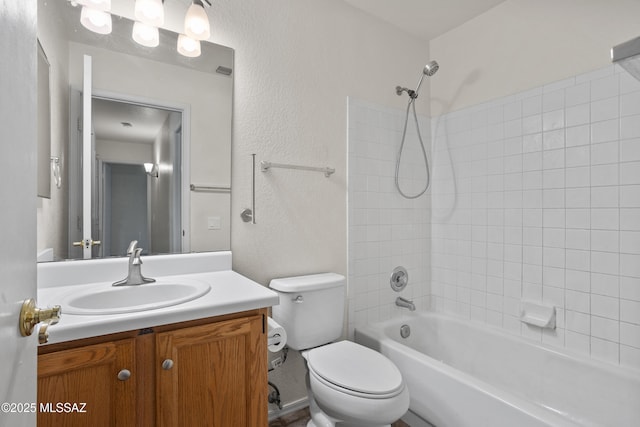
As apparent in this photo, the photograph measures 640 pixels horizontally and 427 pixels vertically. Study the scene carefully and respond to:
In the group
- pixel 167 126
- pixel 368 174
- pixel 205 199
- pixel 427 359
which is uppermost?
pixel 167 126

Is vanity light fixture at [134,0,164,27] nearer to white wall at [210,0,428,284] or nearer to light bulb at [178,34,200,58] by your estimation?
light bulb at [178,34,200,58]

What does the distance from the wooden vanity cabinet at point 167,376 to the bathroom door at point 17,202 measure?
365mm

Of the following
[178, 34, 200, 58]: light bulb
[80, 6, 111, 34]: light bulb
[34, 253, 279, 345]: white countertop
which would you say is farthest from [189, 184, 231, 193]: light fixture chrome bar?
[80, 6, 111, 34]: light bulb

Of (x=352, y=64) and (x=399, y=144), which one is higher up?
(x=352, y=64)

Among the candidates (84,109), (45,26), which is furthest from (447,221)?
(45,26)

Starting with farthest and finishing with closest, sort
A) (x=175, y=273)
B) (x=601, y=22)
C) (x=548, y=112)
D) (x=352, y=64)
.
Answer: (x=352, y=64), (x=548, y=112), (x=601, y=22), (x=175, y=273)

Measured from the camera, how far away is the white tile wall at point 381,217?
2.12m

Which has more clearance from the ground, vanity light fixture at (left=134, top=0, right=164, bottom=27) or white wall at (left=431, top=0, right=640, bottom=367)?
vanity light fixture at (left=134, top=0, right=164, bottom=27)

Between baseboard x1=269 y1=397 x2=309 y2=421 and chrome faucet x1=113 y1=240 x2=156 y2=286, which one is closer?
chrome faucet x1=113 y1=240 x2=156 y2=286

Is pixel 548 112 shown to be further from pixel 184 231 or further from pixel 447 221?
pixel 184 231

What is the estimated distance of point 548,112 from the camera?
1851 mm

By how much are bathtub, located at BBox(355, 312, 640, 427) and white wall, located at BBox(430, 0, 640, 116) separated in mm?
1546

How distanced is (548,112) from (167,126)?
2078mm

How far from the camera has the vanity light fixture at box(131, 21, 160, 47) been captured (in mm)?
1447
